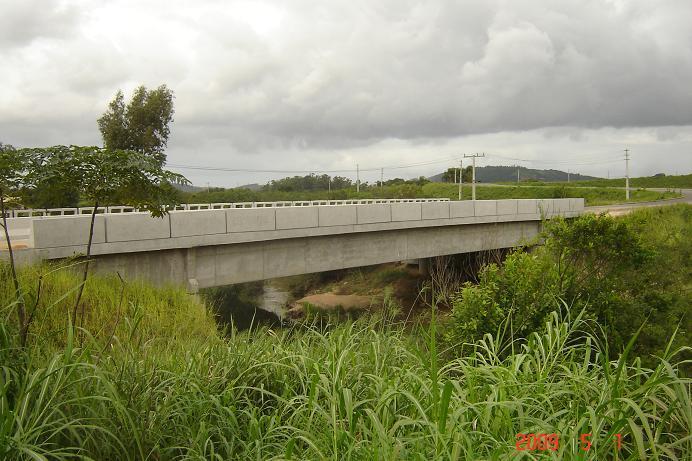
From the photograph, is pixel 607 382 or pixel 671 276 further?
pixel 671 276

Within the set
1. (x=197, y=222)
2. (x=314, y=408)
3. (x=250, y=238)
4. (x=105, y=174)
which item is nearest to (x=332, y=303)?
(x=250, y=238)

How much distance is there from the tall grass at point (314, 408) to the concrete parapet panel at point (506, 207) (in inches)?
697

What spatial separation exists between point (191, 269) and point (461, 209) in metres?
11.4

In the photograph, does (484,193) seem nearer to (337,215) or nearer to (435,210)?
(435,210)

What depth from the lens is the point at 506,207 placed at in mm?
22172

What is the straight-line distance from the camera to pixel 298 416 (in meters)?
3.74

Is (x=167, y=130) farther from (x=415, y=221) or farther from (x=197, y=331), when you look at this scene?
(x=197, y=331)

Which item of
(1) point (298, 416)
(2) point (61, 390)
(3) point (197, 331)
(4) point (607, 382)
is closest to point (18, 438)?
(2) point (61, 390)

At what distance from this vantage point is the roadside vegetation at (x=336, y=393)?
2.85 meters

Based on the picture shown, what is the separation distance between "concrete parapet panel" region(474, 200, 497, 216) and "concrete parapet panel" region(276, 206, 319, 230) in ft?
28.2

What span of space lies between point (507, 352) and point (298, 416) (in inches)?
154

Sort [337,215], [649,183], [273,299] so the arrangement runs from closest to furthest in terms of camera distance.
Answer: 1. [337,215]
2. [273,299]
3. [649,183]

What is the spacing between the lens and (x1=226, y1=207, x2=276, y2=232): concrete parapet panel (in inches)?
498
